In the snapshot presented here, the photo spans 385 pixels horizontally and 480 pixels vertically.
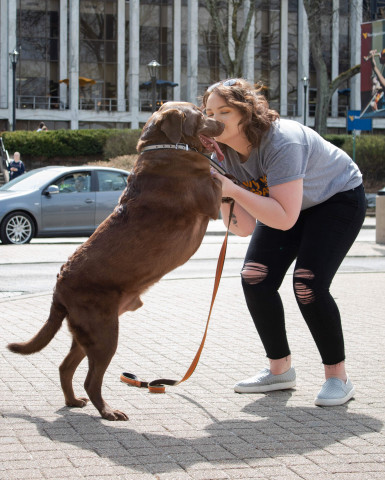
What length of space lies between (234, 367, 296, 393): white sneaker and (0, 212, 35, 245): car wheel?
37.7 ft

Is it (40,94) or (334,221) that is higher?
(40,94)

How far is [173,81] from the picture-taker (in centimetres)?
5622

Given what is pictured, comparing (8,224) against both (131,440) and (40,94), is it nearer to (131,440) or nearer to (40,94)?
(131,440)

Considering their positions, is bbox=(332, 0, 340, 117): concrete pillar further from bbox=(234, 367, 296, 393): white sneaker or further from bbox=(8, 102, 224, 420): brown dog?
bbox=(8, 102, 224, 420): brown dog

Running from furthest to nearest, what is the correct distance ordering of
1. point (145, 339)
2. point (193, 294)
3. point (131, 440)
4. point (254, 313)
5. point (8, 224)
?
point (8, 224) < point (193, 294) < point (145, 339) < point (254, 313) < point (131, 440)

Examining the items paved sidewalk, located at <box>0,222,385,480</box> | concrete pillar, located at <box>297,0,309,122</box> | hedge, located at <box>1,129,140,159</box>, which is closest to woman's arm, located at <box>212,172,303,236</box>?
paved sidewalk, located at <box>0,222,385,480</box>

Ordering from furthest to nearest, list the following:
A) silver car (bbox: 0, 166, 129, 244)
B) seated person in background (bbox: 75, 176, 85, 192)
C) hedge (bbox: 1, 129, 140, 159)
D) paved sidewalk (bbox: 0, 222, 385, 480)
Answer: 1. hedge (bbox: 1, 129, 140, 159)
2. seated person in background (bbox: 75, 176, 85, 192)
3. silver car (bbox: 0, 166, 129, 244)
4. paved sidewalk (bbox: 0, 222, 385, 480)

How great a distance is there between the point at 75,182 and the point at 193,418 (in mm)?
12806

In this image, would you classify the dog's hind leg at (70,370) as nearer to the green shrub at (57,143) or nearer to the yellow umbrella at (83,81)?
the green shrub at (57,143)

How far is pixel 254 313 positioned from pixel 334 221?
0.77 metres

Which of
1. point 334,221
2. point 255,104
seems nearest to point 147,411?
point 334,221

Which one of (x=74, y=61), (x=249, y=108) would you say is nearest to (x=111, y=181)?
(x=249, y=108)

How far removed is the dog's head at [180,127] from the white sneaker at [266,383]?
153 centimetres

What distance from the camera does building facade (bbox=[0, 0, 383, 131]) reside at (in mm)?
52625
